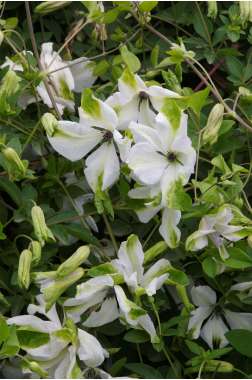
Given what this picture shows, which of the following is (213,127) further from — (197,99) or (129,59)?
(129,59)

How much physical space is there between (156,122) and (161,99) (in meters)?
0.05

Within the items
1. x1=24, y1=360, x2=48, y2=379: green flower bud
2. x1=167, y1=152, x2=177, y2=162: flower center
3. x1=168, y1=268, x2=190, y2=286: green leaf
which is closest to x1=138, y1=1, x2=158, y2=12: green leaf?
x1=167, y1=152, x2=177, y2=162: flower center

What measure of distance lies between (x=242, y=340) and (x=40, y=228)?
9.1 inches

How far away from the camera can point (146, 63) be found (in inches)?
40.8

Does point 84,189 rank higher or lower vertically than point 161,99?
lower

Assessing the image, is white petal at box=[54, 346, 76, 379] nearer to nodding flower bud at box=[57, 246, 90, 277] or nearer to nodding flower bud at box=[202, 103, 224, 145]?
nodding flower bud at box=[57, 246, 90, 277]

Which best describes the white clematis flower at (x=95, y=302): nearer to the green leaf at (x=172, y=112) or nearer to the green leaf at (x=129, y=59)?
the green leaf at (x=172, y=112)

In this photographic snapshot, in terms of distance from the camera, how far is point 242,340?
2.46ft

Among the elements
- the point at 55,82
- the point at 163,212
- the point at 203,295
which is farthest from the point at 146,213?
the point at 55,82

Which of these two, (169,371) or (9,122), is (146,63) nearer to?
(9,122)

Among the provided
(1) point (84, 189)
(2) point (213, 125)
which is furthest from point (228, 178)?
(1) point (84, 189)

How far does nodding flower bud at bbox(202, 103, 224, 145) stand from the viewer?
777mm

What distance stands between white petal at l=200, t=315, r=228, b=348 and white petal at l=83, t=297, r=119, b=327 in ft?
0.36

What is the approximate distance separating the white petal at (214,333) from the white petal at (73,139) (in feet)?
0.77
